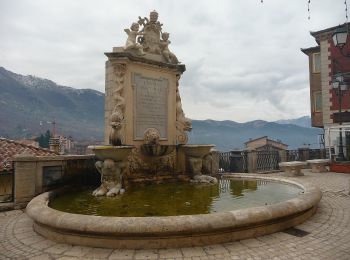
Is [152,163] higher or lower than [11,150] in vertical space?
lower

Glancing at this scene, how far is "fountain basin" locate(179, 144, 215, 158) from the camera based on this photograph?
941 centimetres

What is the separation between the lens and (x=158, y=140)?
9180mm

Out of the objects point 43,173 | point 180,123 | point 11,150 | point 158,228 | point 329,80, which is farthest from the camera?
point 329,80

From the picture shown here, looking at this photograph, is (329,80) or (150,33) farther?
(329,80)

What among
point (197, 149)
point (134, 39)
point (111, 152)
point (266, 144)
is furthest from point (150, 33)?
point (266, 144)

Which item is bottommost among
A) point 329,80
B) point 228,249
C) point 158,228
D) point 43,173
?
point 228,249

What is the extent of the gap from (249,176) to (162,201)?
198 inches

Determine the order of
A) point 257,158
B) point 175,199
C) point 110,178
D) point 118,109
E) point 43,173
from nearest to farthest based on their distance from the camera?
point 175,199
point 110,178
point 43,173
point 118,109
point 257,158

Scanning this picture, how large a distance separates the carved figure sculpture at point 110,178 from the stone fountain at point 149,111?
174 mm

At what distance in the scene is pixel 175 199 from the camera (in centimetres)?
673

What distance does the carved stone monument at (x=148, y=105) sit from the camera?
28.5ft

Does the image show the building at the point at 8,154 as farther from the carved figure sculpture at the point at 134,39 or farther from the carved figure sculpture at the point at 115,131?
the carved figure sculpture at the point at 134,39

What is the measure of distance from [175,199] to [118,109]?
3334mm

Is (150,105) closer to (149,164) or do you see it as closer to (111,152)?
(149,164)
